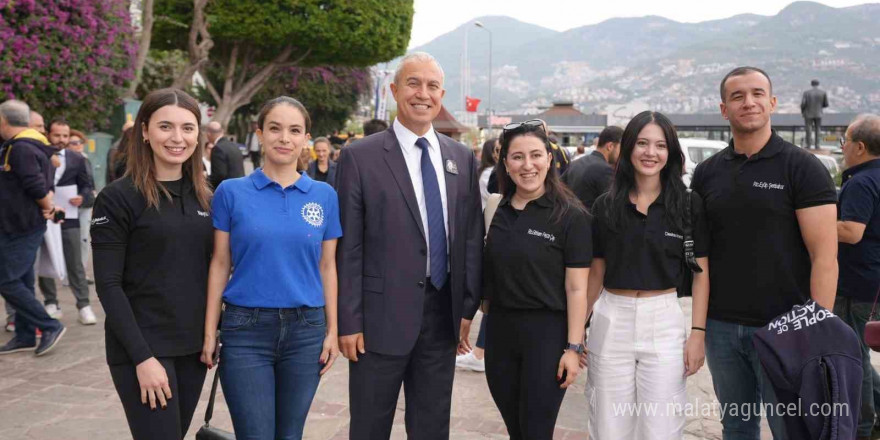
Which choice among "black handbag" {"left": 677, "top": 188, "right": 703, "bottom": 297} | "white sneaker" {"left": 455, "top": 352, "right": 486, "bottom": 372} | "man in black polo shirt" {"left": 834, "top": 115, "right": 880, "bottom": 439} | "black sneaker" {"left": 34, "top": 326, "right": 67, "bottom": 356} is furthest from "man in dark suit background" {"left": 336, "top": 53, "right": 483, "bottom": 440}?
"black sneaker" {"left": 34, "top": 326, "right": 67, "bottom": 356}

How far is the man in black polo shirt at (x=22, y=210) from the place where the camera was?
5723 millimetres

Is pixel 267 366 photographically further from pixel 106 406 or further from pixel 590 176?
pixel 590 176

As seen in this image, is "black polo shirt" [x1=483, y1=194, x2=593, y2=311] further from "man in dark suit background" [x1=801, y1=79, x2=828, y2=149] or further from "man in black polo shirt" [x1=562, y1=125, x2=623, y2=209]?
"man in dark suit background" [x1=801, y1=79, x2=828, y2=149]

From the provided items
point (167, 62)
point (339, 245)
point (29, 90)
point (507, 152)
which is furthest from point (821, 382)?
point (167, 62)

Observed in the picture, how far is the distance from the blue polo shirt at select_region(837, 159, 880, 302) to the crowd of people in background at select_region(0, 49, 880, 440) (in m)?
1.42

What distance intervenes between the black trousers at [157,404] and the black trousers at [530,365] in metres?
1.28

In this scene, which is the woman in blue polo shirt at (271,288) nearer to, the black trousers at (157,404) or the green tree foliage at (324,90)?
the black trousers at (157,404)

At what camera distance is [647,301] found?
2.97 m

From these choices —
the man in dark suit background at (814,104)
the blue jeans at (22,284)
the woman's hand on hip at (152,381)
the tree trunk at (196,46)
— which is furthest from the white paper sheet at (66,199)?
the man in dark suit background at (814,104)

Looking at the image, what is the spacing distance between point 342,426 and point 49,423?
1.84 meters

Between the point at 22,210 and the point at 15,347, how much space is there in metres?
1.19

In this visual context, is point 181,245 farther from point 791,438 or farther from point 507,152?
point 791,438

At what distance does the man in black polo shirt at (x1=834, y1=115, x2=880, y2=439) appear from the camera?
4.05 meters

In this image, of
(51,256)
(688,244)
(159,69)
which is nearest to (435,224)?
(688,244)
